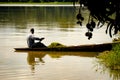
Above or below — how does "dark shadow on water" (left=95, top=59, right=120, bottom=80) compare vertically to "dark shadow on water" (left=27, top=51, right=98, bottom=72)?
above

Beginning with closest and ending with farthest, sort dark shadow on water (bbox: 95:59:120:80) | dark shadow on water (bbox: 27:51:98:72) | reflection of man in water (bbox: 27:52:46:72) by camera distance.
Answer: dark shadow on water (bbox: 95:59:120:80) → reflection of man in water (bbox: 27:52:46:72) → dark shadow on water (bbox: 27:51:98:72)

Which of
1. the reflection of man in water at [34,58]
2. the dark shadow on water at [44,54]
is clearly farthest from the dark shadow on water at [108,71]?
the dark shadow on water at [44,54]

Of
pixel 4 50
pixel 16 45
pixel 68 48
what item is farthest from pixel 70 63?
pixel 16 45

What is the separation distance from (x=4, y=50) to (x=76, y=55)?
380 centimetres

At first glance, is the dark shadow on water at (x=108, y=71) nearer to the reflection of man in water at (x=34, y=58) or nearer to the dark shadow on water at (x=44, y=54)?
the reflection of man in water at (x=34, y=58)

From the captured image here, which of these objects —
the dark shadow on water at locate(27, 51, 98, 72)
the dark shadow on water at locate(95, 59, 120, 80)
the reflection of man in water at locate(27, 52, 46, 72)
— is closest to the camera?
the dark shadow on water at locate(95, 59, 120, 80)

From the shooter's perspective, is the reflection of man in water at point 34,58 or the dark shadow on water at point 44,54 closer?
the reflection of man in water at point 34,58

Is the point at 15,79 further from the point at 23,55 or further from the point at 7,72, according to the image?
the point at 23,55

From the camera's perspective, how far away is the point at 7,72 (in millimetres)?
13117

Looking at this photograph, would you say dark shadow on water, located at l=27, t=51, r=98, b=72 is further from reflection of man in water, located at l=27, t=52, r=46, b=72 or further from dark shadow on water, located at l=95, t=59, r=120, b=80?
dark shadow on water, located at l=95, t=59, r=120, b=80

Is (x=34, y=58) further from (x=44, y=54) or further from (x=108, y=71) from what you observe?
(x=108, y=71)

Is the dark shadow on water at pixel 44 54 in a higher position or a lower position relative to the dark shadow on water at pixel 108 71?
lower

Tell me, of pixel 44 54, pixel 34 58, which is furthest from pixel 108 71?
pixel 44 54

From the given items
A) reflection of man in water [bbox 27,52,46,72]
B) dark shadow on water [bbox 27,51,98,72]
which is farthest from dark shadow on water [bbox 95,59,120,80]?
dark shadow on water [bbox 27,51,98,72]
